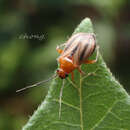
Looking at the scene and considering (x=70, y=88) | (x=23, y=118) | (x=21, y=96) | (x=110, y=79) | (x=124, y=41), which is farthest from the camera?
(x=124, y=41)

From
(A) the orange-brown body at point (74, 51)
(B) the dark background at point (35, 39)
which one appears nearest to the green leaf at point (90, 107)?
(A) the orange-brown body at point (74, 51)

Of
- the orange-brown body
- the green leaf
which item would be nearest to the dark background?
the orange-brown body

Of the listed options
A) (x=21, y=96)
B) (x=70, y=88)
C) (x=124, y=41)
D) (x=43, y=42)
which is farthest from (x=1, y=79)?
(x=70, y=88)

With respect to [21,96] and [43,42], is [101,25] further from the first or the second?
[21,96]

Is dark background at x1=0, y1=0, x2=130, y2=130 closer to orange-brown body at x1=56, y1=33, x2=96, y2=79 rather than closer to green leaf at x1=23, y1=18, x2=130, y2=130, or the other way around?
orange-brown body at x1=56, y1=33, x2=96, y2=79

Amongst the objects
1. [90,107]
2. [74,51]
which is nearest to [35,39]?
[74,51]

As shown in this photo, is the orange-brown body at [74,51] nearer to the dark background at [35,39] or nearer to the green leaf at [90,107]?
the green leaf at [90,107]
